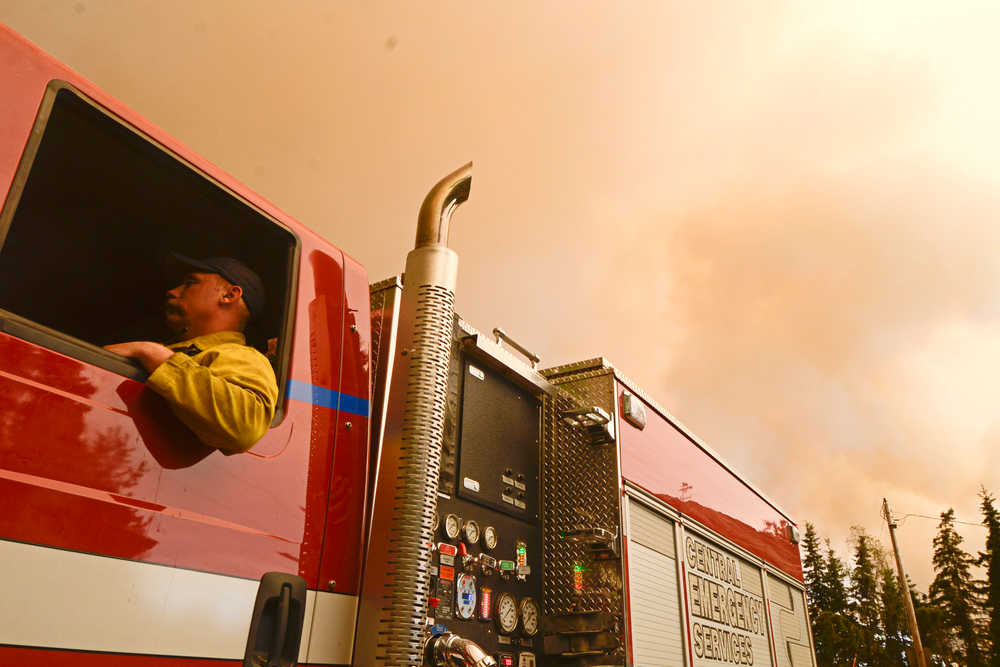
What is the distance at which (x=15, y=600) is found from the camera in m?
1.23

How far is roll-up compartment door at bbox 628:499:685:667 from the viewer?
10.4 ft

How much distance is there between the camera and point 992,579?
40875mm

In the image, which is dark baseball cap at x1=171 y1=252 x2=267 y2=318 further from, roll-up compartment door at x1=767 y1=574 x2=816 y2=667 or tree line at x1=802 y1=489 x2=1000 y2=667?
tree line at x1=802 y1=489 x2=1000 y2=667

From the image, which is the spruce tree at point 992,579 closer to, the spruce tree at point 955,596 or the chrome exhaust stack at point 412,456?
the spruce tree at point 955,596

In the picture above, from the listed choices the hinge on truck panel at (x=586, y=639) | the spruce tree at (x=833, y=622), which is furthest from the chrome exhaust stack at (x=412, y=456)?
the spruce tree at (x=833, y=622)

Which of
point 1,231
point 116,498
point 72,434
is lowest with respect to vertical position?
point 116,498

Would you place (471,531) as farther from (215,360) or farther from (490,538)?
(215,360)

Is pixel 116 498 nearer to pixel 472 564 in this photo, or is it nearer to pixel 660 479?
pixel 472 564

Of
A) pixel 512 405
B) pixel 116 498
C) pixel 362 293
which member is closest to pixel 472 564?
pixel 512 405

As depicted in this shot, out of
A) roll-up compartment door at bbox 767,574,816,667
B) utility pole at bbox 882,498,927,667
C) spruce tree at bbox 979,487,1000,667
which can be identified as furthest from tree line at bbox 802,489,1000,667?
roll-up compartment door at bbox 767,574,816,667

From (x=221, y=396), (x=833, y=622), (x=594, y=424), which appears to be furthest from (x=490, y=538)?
(x=833, y=622)

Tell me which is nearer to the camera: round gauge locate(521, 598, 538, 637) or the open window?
the open window

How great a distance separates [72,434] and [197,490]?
296 mm

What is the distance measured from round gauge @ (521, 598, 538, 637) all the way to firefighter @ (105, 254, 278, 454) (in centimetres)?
173
